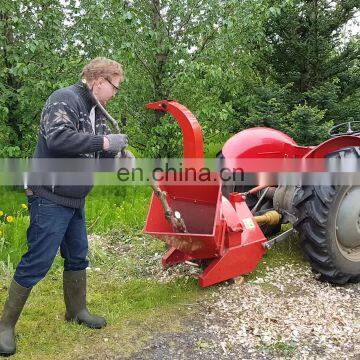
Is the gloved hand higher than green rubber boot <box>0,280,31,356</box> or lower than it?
higher

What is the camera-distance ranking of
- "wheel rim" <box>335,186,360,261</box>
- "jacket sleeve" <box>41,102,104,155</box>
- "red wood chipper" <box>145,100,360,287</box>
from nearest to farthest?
"jacket sleeve" <box>41,102,104,155</box>, "red wood chipper" <box>145,100,360,287</box>, "wheel rim" <box>335,186,360,261</box>

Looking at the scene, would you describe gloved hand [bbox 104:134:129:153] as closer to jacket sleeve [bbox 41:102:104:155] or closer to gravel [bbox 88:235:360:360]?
jacket sleeve [bbox 41:102:104:155]

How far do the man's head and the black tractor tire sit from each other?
1592 mm

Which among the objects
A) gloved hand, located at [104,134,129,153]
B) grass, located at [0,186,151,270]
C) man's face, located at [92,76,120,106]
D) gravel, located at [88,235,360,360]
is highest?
man's face, located at [92,76,120,106]

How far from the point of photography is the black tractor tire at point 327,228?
146 inches

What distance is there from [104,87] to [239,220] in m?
1.30

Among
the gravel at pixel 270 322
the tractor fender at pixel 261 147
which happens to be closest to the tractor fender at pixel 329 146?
the tractor fender at pixel 261 147

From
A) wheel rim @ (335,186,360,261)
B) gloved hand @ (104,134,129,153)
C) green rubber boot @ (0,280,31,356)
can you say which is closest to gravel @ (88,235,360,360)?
wheel rim @ (335,186,360,261)

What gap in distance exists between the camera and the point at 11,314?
303 cm

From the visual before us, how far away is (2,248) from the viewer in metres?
4.34

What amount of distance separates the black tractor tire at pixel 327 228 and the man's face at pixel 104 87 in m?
1.57

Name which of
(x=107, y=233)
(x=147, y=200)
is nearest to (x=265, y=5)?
(x=147, y=200)

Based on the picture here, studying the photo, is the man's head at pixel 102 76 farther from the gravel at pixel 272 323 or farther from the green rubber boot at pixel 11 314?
the gravel at pixel 272 323

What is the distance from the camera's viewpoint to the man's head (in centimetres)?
302
